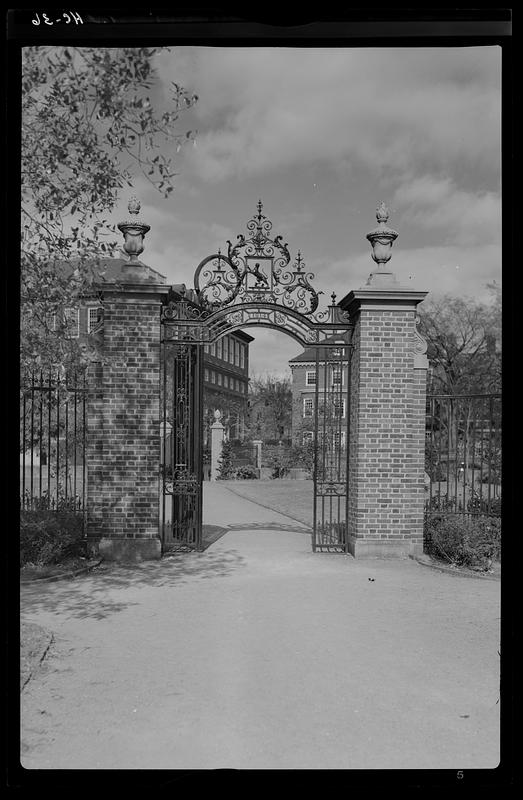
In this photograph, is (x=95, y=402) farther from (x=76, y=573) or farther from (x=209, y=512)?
(x=209, y=512)

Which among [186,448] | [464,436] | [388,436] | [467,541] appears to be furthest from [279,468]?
[467,541]

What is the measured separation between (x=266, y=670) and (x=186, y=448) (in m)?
4.42

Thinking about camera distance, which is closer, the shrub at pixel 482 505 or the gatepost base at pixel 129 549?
the gatepost base at pixel 129 549

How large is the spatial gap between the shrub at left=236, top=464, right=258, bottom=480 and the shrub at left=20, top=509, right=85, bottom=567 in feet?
52.5

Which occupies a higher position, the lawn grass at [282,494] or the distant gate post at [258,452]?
the distant gate post at [258,452]

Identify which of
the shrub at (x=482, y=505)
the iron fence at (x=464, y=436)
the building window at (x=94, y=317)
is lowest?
the shrub at (x=482, y=505)

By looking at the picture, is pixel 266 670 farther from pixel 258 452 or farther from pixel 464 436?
pixel 258 452

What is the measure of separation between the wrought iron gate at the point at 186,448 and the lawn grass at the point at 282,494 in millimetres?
3462

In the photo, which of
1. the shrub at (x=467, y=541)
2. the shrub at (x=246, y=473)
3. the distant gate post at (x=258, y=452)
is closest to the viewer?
the shrub at (x=467, y=541)

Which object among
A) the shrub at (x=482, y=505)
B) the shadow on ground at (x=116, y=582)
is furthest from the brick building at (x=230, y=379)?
the shadow on ground at (x=116, y=582)

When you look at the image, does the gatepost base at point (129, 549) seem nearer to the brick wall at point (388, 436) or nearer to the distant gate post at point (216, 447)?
the brick wall at point (388, 436)

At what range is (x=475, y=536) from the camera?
743cm

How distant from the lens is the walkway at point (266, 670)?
3.20 meters
